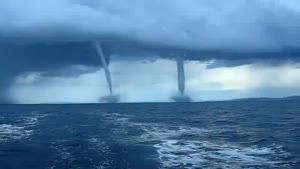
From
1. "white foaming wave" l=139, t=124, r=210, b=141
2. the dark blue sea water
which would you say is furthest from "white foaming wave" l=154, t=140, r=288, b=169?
"white foaming wave" l=139, t=124, r=210, b=141

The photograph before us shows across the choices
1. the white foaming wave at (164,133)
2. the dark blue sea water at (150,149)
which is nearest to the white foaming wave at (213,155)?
the dark blue sea water at (150,149)

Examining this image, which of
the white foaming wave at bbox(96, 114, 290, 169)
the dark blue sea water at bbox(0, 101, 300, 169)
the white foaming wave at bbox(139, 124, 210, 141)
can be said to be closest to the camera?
the white foaming wave at bbox(96, 114, 290, 169)

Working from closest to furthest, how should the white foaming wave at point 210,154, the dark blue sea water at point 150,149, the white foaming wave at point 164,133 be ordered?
the white foaming wave at point 210,154, the dark blue sea water at point 150,149, the white foaming wave at point 164,133

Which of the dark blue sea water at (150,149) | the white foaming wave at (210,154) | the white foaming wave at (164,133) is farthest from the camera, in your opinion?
the white foaming wave at (164,133)

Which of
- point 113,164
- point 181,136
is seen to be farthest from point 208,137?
point 113,164

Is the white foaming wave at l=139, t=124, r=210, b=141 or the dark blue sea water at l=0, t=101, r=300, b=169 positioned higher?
the white foaming wave at l=139, t=124, r=210, b=141

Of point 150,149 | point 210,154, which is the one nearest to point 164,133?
point 150,149

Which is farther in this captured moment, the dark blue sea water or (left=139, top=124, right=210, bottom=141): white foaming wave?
(left=139, top=124, right=210, bottom=141): white foaming wave

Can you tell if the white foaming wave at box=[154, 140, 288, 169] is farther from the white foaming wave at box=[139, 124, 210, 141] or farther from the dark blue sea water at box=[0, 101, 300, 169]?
the white foaming wave at box=[139, 124, 210, 141]

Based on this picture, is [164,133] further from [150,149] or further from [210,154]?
[210,154]

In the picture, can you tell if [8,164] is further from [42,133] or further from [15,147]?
[42,133]

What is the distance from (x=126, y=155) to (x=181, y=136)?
1775 centimetres

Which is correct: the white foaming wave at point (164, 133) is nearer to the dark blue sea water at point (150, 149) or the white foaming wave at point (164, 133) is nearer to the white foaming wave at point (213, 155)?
the dark blue sea water at point (150, 149)

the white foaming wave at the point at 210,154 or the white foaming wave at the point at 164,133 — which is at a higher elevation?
the white foaming wave at the point at 164,133
